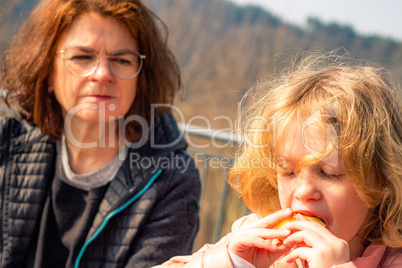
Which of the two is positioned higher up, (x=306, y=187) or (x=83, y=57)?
(x=83, y=57)

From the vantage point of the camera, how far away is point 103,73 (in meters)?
2.17

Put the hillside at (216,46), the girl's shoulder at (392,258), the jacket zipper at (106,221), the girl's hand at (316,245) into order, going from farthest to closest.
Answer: the hillside at (216,46)
the jacket zipper at (106,221)
the girl's shoulder at (392,258)
the girl's hand at (316,245)

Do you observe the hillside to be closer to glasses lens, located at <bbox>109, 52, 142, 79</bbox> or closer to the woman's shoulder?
the woman's shoulder

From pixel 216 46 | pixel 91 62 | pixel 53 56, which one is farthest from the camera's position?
pixel 216 46

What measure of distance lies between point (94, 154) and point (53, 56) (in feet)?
1.88

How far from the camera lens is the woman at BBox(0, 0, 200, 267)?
214cm

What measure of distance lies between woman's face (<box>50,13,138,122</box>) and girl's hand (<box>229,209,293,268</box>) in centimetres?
107

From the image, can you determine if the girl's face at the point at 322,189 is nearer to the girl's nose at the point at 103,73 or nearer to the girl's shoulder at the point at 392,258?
the girl's shoulder at the point at 392,258

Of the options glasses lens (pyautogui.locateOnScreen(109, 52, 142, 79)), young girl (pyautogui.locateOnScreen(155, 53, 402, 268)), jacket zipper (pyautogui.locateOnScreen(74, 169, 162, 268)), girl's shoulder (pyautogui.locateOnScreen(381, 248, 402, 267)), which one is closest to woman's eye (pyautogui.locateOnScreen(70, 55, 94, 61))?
glasses lens (pyautogui.locateOnScreen(109, 52, 142, 79))

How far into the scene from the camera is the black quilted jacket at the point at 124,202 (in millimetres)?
2117

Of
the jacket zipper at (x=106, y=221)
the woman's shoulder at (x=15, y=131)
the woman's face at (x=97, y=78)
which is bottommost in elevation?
the jacket zipper at (x=106, y=221)

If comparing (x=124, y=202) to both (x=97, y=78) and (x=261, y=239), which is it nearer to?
(x=97, y=78)

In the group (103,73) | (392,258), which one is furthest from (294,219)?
(103,73)

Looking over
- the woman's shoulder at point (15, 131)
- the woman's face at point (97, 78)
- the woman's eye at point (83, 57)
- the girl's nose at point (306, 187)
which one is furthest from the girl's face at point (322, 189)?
the woman's shoulder at point (15, 131)
